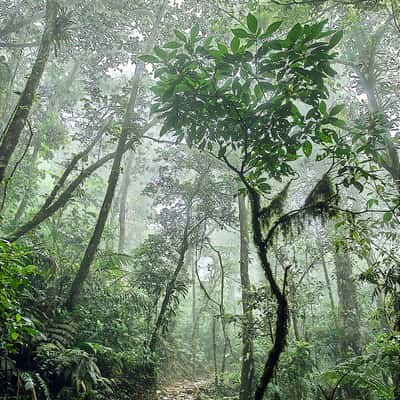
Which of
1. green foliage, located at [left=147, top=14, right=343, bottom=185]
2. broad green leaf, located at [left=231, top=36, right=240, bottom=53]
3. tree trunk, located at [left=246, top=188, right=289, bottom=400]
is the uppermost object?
broad green leaf, located at [left=231, top=36, right=240, bottom=53]

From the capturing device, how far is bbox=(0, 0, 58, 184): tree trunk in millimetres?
5582

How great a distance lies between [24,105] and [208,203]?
194 inches

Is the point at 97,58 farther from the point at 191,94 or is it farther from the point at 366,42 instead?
the point at 191,94

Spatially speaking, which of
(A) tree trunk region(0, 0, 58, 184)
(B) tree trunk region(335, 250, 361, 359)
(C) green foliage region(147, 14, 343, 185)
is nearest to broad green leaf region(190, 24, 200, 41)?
(C) green foliage region(147, 14, 343, 185)

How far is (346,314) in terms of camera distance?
962 centimetres

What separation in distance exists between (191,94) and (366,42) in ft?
21.9

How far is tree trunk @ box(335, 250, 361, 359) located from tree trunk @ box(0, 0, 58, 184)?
831 centimetres

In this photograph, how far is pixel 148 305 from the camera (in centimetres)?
720

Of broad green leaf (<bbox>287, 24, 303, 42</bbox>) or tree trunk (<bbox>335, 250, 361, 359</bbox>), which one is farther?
tree trunk (<bbox>335, 250, 361, 359</bbox>)

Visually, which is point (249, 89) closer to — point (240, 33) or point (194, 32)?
point (240, 33)

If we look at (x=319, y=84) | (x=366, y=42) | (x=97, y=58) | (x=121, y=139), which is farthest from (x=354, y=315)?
(x=97, y=58)

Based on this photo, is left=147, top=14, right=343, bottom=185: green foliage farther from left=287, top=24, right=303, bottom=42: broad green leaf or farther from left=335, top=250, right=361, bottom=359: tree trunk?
left=335, top=250, right=361, bottom=359: tree trunk

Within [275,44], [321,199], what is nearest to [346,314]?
[321,199]

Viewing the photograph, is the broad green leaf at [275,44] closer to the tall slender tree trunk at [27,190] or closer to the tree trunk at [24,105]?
the tree trunk at [24,105]
